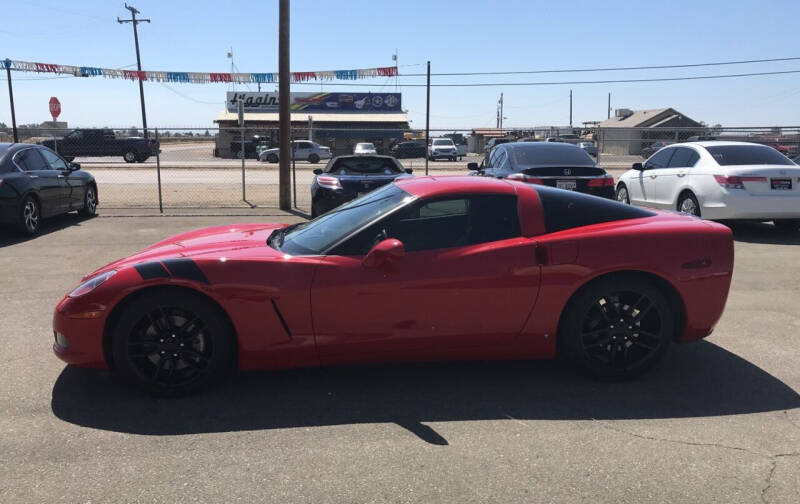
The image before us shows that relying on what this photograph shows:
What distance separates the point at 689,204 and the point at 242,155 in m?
8.50

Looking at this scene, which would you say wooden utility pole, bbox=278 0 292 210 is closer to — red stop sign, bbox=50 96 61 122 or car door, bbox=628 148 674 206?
car door, bbox=628 148 674 206

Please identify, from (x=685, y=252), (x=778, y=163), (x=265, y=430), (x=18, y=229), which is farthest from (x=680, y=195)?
(x=18, y=229)

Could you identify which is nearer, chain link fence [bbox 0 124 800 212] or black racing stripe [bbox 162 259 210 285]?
black racing stripe [bbox 162 259 210 285]

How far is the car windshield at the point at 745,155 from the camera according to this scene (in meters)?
9.61

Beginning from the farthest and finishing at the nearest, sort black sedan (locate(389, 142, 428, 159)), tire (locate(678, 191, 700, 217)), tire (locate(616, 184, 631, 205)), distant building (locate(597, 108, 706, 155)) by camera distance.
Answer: distant building (locate(597, 108, 706, 155)), black sedan (locate(389, 142, 428, 159)), tire (locate(616, 184, 631, 205)), tire (locate(678, 191, 700, 217))

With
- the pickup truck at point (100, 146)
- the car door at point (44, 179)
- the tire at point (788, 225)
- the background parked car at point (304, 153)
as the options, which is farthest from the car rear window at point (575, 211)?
the background parked car at point (304, 153)

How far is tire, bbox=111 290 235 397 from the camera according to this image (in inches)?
143

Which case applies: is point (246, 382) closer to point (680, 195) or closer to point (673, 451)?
point (673, 451)

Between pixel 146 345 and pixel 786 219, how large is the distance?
954 centimetres

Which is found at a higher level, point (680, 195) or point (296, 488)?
point (680, 195)

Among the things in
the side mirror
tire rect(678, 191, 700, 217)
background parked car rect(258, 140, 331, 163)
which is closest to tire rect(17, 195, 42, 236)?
the side mirror

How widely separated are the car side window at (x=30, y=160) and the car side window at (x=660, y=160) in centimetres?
1048

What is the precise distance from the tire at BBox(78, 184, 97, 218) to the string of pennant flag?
15.4m

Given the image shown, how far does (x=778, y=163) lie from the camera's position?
377 inches
